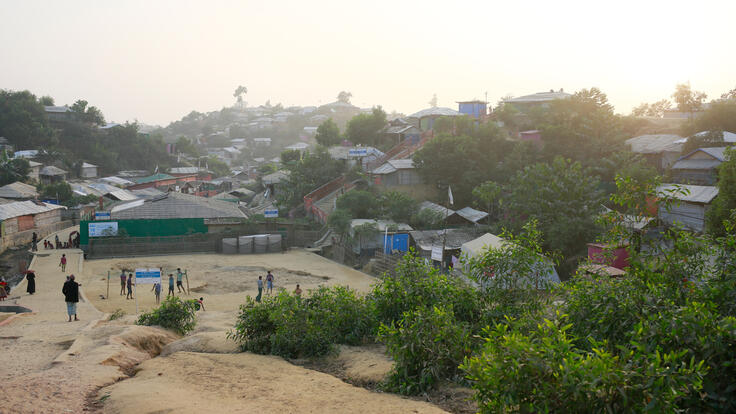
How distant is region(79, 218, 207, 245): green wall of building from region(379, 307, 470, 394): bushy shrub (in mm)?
31399

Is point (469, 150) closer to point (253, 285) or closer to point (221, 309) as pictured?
point (253, 285)

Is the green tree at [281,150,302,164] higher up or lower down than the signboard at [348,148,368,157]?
higher up

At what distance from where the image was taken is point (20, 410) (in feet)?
28.3

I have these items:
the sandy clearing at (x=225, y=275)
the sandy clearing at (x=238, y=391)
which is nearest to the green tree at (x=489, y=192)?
the sandy clearing at (x=225, y=275)

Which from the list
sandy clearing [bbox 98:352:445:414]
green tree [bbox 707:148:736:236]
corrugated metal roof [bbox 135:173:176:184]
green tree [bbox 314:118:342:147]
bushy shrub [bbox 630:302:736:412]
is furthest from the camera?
corrugated metal roof [bbox 135:173:176:184]

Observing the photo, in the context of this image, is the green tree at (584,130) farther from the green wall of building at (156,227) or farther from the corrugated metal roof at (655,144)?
the green wall of building at (156,227)

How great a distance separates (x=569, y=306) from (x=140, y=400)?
24.0ft

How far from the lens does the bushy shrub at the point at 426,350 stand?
977 cm

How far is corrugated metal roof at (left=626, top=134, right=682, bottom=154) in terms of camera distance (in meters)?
37.4

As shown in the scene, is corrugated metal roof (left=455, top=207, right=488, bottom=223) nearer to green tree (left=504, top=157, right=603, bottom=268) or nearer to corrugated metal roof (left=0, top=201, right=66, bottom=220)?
green tree (left=504, top=157, right=603, bottom=268)

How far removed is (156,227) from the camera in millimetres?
37906

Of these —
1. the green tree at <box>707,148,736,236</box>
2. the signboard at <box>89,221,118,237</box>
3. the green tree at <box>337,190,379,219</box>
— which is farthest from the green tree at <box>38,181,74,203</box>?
the green tree at <box>707,148,736,236</box>

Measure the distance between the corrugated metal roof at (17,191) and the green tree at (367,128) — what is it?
99.4ft

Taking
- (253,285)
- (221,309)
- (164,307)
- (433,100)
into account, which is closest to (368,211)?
(253,285)
